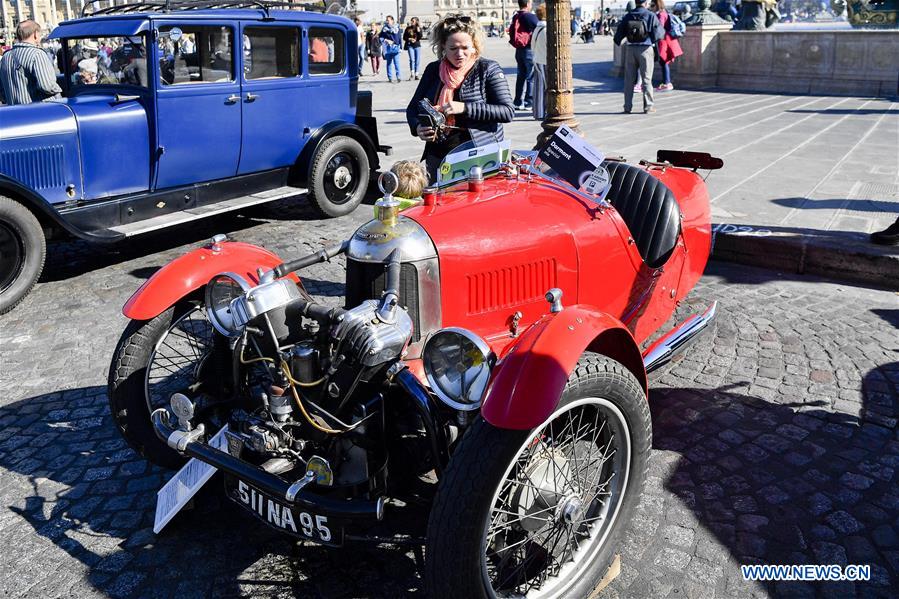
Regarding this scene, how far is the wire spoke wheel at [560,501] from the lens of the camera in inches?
95.6

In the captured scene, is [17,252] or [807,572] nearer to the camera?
[807,572]

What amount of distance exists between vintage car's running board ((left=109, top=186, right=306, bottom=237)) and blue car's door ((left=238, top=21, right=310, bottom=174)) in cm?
25

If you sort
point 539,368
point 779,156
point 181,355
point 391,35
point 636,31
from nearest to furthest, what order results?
point 539,368 → point 181,355 → point 779,156 → point 636,31 → point 391,35

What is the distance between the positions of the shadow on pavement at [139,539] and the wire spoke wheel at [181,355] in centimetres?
36

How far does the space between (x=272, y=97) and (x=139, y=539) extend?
5.06 meters

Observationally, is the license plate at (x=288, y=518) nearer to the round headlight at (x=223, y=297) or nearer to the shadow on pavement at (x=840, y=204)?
the round headlight at (x=223, y=297)

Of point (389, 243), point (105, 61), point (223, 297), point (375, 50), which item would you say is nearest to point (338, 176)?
point (105, 61)

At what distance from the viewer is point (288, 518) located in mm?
2398

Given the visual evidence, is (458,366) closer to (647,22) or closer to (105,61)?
(105,61)

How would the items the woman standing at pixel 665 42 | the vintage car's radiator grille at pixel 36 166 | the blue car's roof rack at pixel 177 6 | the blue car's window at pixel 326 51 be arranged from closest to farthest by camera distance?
the vintage car's radiator grille at pixel 36 166, the blue car's roof rack at pixel 177 6, the blue car's window at pixel 326 51, the woman standing at pixel 665 42

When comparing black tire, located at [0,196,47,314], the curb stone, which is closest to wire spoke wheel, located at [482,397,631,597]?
the curb stone

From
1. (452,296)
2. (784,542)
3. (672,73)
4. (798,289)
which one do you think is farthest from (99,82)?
(672,73)

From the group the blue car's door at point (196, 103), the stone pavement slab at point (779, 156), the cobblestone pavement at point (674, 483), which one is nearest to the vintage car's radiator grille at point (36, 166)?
the blue car's door at point (196, 103)

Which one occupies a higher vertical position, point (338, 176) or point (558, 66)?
point (558, 66)
